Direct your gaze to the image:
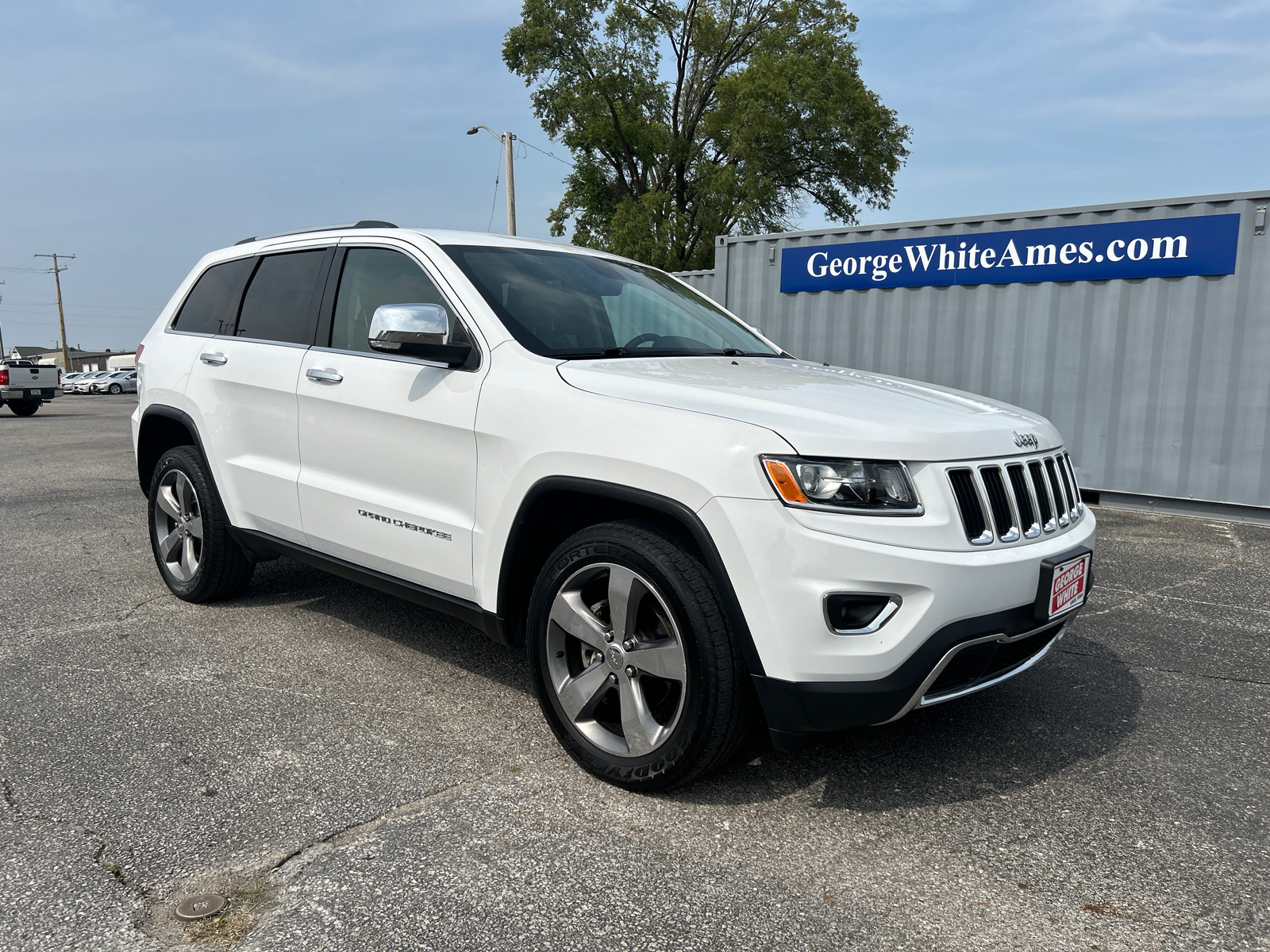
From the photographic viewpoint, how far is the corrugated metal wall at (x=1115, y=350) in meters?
8.39

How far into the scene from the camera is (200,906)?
7.37 feet

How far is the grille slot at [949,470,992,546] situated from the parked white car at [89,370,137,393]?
61543 millimetres

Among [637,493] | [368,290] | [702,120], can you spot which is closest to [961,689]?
[637,493]

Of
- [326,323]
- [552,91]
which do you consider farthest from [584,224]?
[326,323]

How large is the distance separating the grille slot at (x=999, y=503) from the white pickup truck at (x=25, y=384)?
25.9 m

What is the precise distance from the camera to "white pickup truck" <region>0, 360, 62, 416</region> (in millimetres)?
22828

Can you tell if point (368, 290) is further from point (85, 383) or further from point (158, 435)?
point (85, 383)

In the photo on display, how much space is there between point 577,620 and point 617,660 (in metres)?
0.18

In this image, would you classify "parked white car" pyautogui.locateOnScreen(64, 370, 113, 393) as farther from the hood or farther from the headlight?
the headlight

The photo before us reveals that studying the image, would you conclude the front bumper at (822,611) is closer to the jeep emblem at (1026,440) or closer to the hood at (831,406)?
the hood at (831,406)

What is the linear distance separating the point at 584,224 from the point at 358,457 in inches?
1220

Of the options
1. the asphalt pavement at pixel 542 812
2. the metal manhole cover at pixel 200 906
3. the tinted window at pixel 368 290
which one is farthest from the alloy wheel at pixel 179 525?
the metal manhole cover at pixel 200 906

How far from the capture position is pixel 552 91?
31.5 meters

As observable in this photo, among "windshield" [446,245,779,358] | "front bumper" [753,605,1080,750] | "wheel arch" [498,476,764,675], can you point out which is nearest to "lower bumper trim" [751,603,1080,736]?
"front bumper" [753,605,1080,750]
